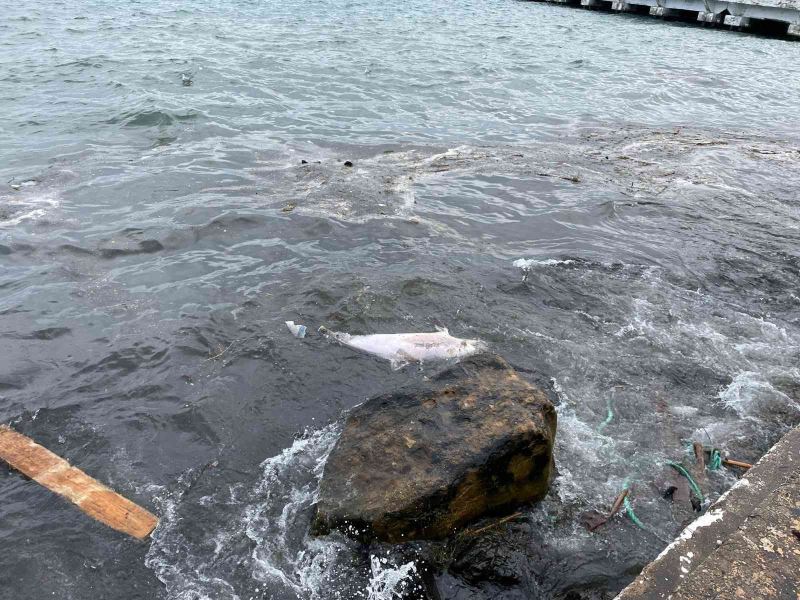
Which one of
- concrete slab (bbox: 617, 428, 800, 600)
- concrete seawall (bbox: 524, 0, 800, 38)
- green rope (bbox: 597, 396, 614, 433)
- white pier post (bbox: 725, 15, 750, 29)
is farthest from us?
white pier post (bbox: 725, 15, 750, 29)

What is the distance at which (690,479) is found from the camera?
4.43 meters

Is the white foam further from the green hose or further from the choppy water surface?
the green hose


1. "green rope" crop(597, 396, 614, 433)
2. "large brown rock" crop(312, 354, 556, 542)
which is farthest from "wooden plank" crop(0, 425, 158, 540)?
"green rope" crop(597, 396, 614, 433)

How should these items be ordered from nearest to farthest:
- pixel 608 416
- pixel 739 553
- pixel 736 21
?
1. pixel 739 553
2. pixel 608 416
3. pixel 736 21

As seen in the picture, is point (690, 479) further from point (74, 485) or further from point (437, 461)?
point (74, 485)

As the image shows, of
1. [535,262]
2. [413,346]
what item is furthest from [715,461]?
[535,262]

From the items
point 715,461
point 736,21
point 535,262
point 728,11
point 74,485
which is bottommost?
point 74,485

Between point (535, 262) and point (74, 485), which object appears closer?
point (74, 485)

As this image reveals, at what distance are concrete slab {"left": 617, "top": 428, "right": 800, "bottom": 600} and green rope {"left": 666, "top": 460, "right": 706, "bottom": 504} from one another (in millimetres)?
687

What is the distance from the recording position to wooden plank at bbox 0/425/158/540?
407 cm

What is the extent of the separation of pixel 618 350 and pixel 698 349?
0.87 m

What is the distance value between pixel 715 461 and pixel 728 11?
31.0 meters

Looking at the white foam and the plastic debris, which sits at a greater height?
the white foam

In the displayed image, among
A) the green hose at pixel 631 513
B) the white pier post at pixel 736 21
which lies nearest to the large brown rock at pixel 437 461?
the green hose at pixel 631 513
